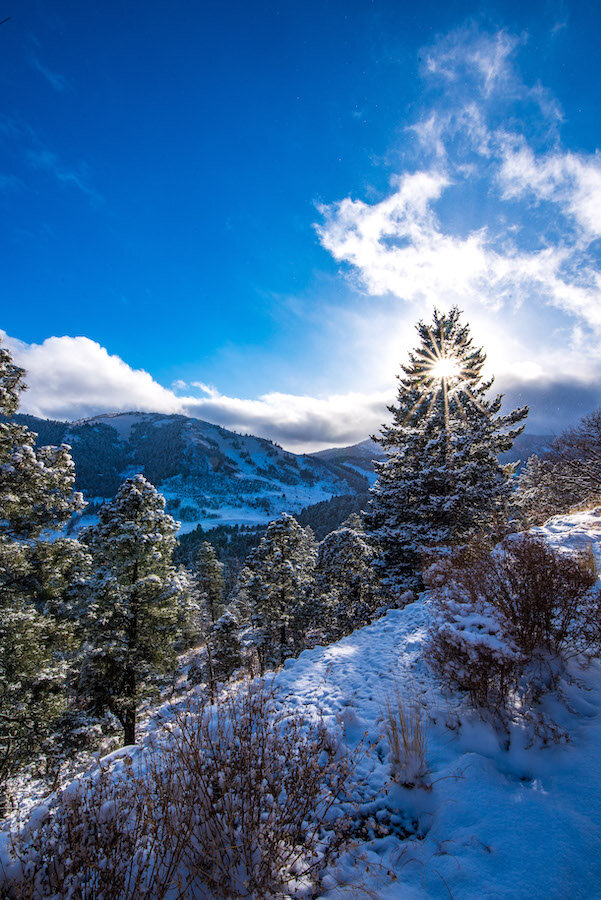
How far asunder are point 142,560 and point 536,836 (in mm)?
12967

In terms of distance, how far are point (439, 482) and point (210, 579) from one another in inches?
1408

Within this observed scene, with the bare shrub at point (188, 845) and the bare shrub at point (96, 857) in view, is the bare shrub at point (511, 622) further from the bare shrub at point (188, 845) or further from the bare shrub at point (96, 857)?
the bare shrub at point (96, 857)

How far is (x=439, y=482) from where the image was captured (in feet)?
41.4

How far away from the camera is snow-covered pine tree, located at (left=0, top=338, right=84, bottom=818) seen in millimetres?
8148

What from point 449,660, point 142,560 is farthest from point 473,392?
point 142,560

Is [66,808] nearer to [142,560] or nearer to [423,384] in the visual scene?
[142,560]

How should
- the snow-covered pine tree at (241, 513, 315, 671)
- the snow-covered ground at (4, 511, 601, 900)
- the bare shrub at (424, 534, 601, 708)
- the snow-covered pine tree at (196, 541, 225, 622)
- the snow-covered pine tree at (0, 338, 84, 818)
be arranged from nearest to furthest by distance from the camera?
1. the snow-covered ground at (4, 511, 601, 900)
2. the bare shrub at (424, 534, 601, 708)
3. the snow-covered pine tree at (0, 338, 84, 818)
4. the snow-covered pine tree at (241, 513, 315, 671)
5. the snow-covered pine tree at (196, 541, 225, 622)

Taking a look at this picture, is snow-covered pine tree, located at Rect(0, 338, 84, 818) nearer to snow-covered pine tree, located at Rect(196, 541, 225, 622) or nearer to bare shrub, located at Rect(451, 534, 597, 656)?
bare shrub, located at Rect(451, 534, 597, 656)

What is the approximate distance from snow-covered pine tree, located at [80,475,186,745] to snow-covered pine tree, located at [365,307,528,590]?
8.28 m

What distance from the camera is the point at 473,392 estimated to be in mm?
16125

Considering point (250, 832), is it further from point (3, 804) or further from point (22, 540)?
point (22, 540)

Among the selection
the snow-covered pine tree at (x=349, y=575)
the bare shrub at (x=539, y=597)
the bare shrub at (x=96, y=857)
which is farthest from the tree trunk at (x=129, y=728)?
the bare shrub at (x=539, y=597)

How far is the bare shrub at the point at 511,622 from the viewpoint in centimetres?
375

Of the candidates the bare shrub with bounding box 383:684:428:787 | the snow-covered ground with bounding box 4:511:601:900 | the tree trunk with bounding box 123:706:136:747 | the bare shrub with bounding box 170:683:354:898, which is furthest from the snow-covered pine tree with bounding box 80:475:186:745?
the bare shrub with bounding box 170:683:354:898
